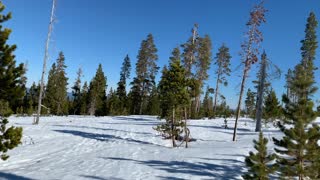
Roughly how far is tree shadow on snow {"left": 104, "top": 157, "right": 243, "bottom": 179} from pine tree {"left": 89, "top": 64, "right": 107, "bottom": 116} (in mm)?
49869

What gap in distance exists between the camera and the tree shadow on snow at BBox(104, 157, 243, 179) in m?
16.3

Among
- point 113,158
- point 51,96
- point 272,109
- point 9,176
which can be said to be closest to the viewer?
point 9,176

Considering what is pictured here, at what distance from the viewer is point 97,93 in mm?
67625

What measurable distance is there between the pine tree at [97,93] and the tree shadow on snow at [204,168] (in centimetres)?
4987

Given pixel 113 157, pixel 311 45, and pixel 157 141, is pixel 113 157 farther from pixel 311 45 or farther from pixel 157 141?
pixel 311 45

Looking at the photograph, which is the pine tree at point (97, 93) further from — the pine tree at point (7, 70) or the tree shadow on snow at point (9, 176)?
the pine tree at point (7, 70)

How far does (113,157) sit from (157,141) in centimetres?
774

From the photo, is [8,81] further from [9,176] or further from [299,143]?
[299,143]

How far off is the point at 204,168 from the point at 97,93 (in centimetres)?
5239

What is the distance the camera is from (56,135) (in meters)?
28.8

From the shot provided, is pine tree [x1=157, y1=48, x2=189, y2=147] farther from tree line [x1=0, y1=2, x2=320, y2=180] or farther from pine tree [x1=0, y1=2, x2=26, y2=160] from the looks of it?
pine tree [x1=0, y1=2, x2=26, y2=160]

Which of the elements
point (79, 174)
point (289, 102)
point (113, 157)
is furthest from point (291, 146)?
point (113, 157)

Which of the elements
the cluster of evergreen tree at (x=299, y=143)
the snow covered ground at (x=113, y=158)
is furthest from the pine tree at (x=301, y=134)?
the snow covered ground at (x=113, y=158)

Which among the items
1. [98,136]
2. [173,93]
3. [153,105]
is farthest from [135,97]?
[173,93]
